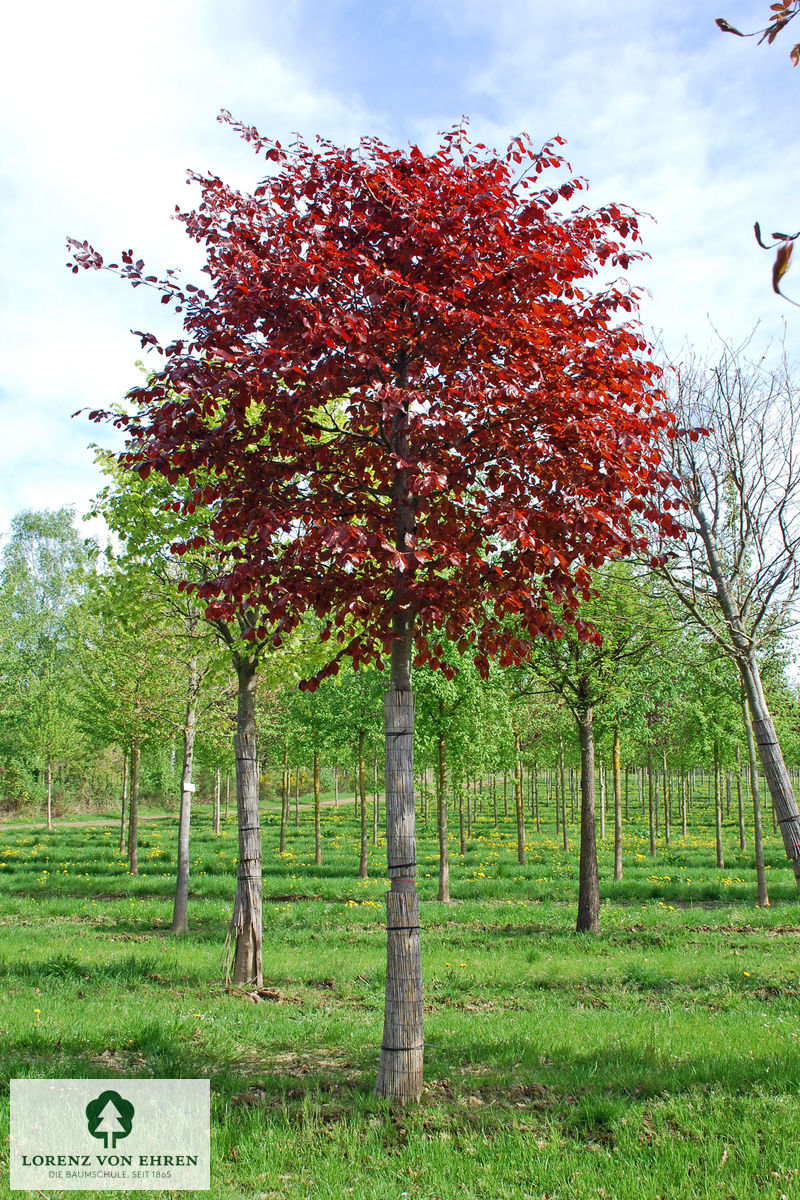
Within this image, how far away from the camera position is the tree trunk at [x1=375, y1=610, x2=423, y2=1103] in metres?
4.77

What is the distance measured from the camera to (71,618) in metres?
21.9

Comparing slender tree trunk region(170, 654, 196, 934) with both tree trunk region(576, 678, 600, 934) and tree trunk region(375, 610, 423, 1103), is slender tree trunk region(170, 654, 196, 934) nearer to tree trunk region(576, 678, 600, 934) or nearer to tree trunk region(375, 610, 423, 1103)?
tree trunk region(576, 678, 600, 934)

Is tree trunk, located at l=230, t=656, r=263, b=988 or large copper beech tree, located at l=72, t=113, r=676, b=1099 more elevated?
large copper beech tree, located at l=72, t=113, r=676, b=1099

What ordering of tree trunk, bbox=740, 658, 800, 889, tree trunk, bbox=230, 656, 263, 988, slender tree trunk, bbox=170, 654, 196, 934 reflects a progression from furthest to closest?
slender tree trunk, bbox=170, 654, 196, 934
tree trunk, bbox=230, 656, 263, 988
tree trunk, bbox=740, 658, 800, 889

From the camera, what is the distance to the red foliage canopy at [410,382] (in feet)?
15.6

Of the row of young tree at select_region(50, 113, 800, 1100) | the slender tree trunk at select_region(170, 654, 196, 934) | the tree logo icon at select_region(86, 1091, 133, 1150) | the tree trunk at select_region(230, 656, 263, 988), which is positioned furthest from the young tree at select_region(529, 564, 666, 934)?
the tree logo icon at select_region(86, 1091, 133, 1150)

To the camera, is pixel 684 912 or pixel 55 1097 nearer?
pixel 55 1097

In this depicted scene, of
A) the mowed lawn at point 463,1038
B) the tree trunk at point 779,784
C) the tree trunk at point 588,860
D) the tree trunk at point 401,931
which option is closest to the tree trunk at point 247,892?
the mowed lawn at point 463,1038

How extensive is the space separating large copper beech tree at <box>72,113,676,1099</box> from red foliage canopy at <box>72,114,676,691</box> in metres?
0.02

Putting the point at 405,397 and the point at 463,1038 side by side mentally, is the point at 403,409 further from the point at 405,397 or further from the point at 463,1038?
the point at 463,1038

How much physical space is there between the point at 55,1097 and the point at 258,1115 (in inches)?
52.3

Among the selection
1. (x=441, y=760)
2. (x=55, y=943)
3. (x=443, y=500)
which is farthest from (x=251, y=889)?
(x=441, y=760)

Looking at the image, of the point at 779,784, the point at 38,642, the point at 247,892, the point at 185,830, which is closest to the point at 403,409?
the point at 779,784

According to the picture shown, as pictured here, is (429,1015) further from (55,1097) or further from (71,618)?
(71,618)
